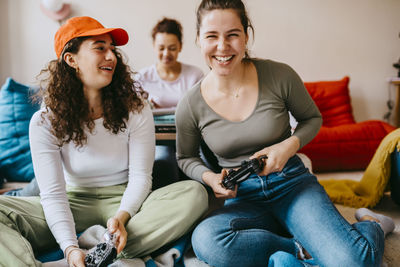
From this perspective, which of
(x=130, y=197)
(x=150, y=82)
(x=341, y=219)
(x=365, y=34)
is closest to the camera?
(x=341, y=219)

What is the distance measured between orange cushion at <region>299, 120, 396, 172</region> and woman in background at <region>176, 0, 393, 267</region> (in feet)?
2.95

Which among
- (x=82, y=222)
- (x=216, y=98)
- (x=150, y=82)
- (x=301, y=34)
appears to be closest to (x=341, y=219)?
(x=216, y=98)

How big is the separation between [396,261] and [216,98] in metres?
0.76

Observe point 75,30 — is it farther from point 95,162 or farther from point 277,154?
point 277,154

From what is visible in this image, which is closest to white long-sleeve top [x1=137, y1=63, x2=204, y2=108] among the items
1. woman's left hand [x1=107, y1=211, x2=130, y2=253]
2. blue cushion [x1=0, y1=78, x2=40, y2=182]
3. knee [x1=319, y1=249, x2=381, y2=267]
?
blue cushion [x1=0, y1=78, x2=40, y2=182]

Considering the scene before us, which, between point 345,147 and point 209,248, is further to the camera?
point 345,147

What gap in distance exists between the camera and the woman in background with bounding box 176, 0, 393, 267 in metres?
0.92

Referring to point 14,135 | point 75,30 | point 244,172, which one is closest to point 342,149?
point 244,172

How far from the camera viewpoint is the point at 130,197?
1.00m

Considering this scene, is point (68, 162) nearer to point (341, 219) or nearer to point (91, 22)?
point (91, 22)

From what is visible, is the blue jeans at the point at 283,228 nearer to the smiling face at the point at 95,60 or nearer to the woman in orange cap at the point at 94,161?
the woman in orange cap at the point at 94,161

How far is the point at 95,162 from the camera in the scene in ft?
3.40

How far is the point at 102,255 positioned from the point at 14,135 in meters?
1.42

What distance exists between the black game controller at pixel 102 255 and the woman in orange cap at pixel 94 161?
73 millimetres
